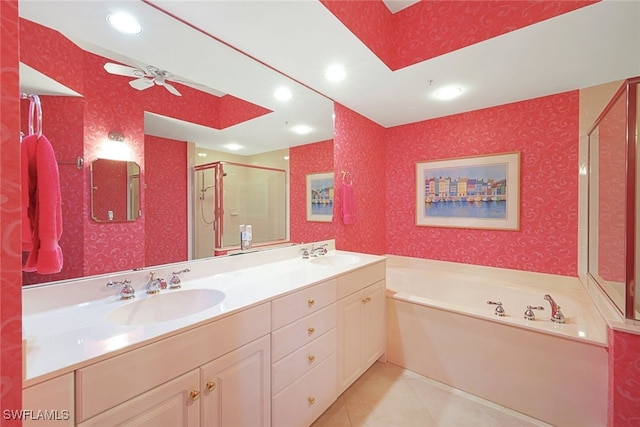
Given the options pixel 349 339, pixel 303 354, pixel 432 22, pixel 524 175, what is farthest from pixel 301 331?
pixel 524 175

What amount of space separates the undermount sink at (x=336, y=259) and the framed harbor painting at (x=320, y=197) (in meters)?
0.34

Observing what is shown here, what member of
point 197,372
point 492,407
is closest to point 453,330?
point 492,407

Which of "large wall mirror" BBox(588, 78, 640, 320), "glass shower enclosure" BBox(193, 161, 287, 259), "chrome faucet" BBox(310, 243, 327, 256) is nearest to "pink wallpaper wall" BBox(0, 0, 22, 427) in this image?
"glass shower enclosure" BBox(193, 161, 287, 259)

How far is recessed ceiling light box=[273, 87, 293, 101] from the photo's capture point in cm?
187

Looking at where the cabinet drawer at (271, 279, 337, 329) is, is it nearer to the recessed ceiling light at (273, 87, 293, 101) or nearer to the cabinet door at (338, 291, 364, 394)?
the cabinet door at (338, 291, 364, 394)

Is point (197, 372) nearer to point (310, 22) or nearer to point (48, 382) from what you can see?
point (48, 382)

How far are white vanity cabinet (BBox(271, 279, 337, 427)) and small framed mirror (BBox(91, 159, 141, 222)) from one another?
2.73ft

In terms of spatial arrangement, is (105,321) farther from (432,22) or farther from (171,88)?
(432,22)

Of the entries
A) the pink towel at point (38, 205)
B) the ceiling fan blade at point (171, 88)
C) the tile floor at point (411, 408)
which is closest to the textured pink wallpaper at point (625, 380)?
the tile floor at point (411, 408)

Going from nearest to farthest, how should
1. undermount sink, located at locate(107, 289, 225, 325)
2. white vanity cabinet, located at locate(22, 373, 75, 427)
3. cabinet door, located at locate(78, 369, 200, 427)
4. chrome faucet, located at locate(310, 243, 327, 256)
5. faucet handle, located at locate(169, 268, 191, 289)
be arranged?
1. white vanity cabinet, located at locate(22, 373, 75, 427)
2. cabinet door, located at locate(78, 369, 200, 427)
3. undermount sink, located at locate(107, 289, 225, 325)
4. faucet handle, located at locate(169, 268, 191, 289)
5. chrome faucet, located at locate(310, 243, 327, 256)

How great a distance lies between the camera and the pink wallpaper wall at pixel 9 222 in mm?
458

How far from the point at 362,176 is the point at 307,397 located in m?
1.97

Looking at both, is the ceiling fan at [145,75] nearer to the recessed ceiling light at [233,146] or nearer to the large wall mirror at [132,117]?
the large wall mirror at [132,117]

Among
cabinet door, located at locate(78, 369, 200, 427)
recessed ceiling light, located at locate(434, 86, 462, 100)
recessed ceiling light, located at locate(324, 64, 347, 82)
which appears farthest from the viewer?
recessed ceiling light, located at locate(434, 86, 462, 100)
